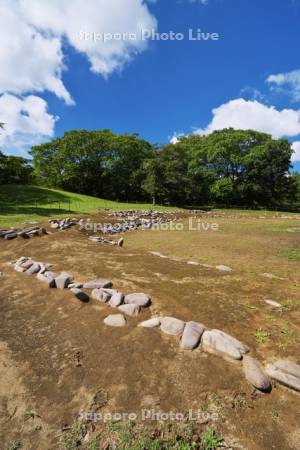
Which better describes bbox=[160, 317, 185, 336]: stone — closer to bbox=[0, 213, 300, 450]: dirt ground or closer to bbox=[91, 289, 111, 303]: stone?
bbox=[0, 213, 300, 450]: dirt ground

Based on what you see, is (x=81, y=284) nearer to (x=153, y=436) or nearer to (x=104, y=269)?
(x=104, y=269)

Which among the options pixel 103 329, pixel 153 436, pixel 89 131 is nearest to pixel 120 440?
pixel 153 436

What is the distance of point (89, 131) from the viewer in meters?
34.0

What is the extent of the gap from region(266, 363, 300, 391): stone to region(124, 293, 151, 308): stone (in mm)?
1558

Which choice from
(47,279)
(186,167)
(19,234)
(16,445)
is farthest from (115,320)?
(186,167)

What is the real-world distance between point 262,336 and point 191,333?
2.76ft

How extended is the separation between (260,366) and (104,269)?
3.09 metres

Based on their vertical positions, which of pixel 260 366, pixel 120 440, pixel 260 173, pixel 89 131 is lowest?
pixel 120 440

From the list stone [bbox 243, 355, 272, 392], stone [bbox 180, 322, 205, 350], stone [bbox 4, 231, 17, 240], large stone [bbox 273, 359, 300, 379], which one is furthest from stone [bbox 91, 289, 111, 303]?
stone [bbox 4, 231, 17, 240]

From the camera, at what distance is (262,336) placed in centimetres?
268

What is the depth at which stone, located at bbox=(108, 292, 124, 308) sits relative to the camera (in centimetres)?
323

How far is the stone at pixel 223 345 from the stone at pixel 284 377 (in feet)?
0.90

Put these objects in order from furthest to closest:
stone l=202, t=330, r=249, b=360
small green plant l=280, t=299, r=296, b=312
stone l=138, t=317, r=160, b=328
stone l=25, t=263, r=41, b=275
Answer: stone l=25, t=263, r=41, b=275 < small green plant l=280, t=299, r=296, b=312 < stone l=138, t=317, r=160, b=328 < stone l=202, t=330, r=249, b=360

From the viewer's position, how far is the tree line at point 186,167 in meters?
30.9
